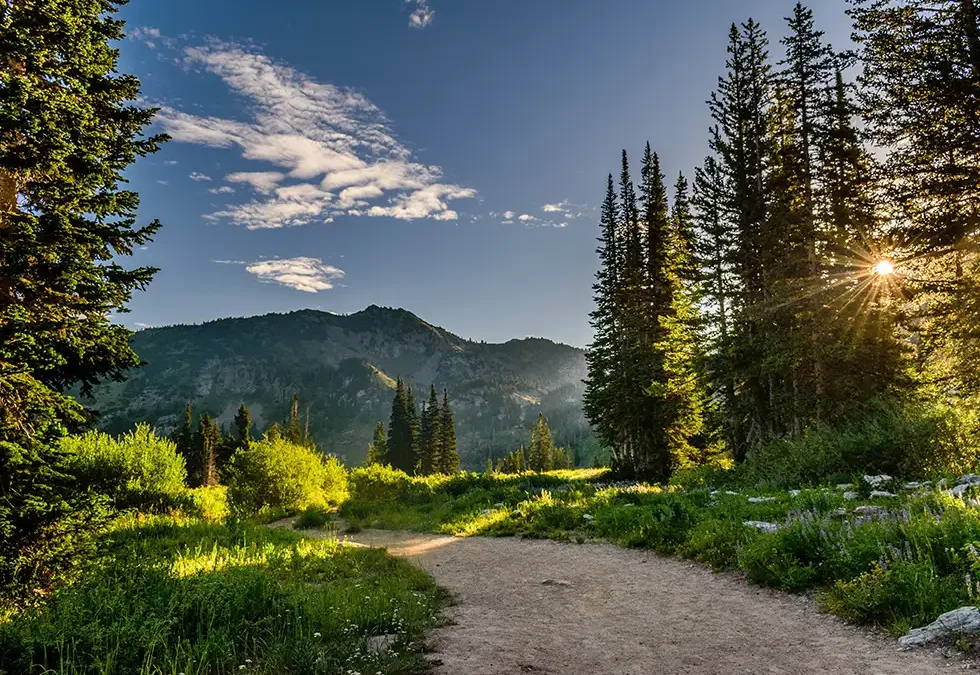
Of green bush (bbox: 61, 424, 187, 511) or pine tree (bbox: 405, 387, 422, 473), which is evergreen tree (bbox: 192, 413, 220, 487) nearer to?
pine tree (bbox: 405, 387, 422, 473)

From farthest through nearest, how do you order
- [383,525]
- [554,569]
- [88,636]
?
[383,525], [554,569], [88,636]

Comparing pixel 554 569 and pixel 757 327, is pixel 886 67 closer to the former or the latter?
pixel 757 327

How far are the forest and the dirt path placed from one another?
0.98 feet

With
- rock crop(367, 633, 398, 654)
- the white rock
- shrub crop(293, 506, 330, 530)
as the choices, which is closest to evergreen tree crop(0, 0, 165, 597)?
rock crop(367, 633, 398, 654)

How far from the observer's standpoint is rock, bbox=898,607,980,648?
454 cm

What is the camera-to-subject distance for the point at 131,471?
1675 centimetres

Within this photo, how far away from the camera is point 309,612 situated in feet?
18.7

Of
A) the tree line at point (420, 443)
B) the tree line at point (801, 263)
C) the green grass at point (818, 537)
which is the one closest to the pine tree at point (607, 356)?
the tree line at point (801, 263)

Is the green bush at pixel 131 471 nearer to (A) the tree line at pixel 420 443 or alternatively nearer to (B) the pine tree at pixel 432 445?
(A) the tree line at pixel 420 443

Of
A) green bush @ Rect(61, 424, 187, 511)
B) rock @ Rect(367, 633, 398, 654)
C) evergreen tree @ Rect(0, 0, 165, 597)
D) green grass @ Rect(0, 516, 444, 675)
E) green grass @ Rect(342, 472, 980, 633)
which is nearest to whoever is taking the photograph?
green grass @ Rect(0, 516, 444, 675)

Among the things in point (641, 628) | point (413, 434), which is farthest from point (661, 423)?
point (413, 434)

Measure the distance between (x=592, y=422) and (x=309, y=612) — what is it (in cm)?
3285

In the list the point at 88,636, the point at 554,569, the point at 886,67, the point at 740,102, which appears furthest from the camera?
the point at 740,102

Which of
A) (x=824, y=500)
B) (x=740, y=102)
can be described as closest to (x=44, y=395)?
(x=824, y=500)
